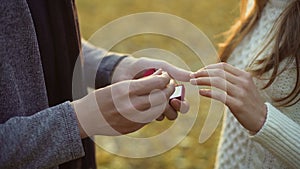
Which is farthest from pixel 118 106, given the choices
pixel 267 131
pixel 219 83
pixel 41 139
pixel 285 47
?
pixel 285 47

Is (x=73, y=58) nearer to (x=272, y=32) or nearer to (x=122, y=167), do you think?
(x=272, y=32)

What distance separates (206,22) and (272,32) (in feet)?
13.0

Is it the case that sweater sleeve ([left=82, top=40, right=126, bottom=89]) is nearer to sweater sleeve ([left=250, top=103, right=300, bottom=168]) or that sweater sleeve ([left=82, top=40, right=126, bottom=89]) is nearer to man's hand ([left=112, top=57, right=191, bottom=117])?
man's hand ([left=112, top=57, right=191, bottom=117])

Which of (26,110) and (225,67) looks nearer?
(26,110)

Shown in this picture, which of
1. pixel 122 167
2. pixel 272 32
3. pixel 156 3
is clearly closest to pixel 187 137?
pixel 122 167

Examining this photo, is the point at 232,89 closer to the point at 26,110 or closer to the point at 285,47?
the point at 285,47

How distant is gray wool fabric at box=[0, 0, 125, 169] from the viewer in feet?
3.65

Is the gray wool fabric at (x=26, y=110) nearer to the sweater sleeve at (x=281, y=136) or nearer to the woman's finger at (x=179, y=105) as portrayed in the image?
the woman's finger at (x=179, y=105)

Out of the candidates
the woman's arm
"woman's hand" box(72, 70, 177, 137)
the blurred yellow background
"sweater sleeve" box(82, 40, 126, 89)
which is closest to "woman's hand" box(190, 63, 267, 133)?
the woman's arm

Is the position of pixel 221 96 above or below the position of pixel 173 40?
above

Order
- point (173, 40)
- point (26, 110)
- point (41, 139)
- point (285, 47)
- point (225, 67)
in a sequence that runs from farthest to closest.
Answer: point (173, 40) → point (285, 47) → point (225, 67) → point (26, 110) → point (41, 139)

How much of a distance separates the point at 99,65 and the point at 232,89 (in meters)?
0.39

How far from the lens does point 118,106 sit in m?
1.16

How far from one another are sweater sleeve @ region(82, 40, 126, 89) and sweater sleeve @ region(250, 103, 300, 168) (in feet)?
1.31
